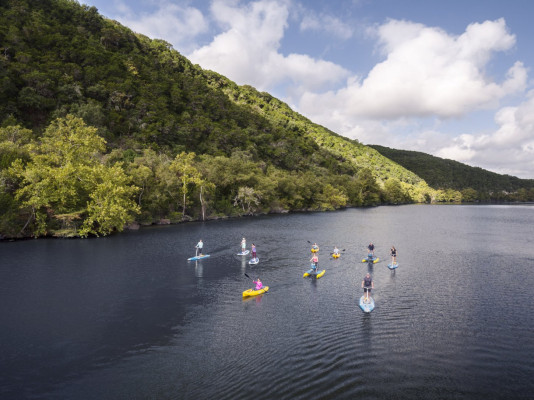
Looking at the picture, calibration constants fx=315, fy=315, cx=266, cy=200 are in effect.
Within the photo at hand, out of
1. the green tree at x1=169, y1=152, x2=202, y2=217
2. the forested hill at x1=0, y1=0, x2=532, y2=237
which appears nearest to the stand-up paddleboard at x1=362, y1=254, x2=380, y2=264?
the forested hill at x1=0, y1=0, x2=532, y2=237

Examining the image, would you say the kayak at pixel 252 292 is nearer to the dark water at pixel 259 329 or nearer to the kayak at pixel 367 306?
the dark water at pixel 259 329

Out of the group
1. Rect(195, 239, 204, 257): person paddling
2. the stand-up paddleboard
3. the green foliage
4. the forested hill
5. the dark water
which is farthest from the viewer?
the forested hill

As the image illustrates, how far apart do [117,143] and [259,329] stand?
100048 millimetres

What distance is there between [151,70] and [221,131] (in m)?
49.4

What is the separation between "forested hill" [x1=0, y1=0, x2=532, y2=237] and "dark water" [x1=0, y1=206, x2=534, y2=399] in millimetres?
16814

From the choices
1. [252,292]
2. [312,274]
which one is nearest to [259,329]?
[252,292]

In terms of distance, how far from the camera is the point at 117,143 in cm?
10350

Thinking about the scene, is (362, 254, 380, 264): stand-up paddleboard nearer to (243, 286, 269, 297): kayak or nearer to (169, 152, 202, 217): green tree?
(243, 286, 269, 297): kayak

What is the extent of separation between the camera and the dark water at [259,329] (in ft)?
47.5

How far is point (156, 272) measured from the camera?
112 feet

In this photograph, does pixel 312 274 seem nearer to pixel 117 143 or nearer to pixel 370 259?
pixel 370 259

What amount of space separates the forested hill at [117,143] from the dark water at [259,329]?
662 inches

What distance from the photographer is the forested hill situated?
181 feet

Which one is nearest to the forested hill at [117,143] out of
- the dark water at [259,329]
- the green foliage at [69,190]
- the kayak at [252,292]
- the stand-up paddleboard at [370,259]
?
the green foliage at [69,190]
